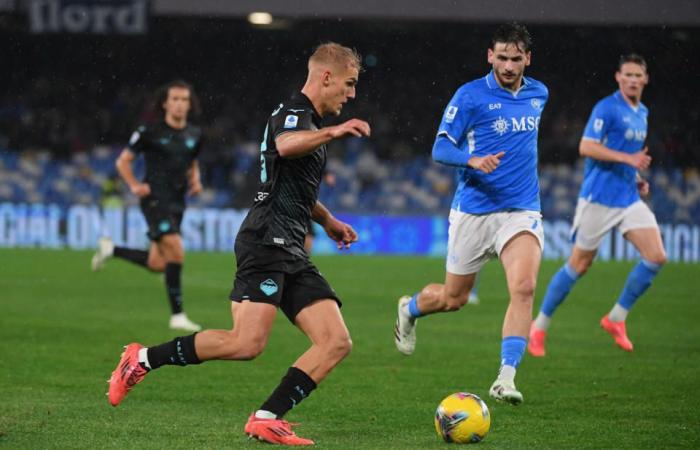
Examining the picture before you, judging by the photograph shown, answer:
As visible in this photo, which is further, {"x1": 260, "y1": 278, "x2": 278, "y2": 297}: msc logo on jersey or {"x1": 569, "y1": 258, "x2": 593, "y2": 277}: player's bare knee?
{"x1": 569, "y1": 258, "x2": 593, "y2": 277}: player's bare knee

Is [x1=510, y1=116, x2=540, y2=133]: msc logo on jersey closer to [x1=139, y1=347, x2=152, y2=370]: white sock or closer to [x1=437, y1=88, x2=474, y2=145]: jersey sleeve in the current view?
[x1=437, y1=88, x2=474, y2=145]: jersey sleeve

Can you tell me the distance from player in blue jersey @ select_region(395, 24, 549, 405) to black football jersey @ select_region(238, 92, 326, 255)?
1379mm

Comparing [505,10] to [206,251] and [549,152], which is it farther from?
[206,251]

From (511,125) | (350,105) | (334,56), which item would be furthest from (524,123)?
(350,105)

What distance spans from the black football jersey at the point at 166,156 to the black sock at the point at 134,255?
50.0 inches

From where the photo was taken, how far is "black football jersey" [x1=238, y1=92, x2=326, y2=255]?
5.94 metres

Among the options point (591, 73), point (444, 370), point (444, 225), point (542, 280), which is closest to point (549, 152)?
point (591, 73)

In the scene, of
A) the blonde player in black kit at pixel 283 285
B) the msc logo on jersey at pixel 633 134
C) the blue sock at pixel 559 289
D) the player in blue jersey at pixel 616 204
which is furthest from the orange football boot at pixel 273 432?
the msc logo on jersey at pixel 633 134

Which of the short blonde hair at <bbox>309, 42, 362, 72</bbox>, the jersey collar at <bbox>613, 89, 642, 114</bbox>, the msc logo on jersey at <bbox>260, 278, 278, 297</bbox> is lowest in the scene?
the msc logo on jersey at <bbox>260, 278, 278, 297</bbox>

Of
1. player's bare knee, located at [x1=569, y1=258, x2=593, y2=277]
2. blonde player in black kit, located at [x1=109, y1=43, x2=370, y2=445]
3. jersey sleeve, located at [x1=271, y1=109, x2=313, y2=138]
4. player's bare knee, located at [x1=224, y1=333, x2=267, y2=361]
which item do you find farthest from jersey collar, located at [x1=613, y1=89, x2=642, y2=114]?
player's bare knee, located at [x1=224, y1=333, x2=267, y2=361]

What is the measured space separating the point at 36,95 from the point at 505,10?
13015mm

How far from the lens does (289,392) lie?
5.88m

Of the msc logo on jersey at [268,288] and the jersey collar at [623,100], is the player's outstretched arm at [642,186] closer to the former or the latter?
the jersey collar at [623,100]

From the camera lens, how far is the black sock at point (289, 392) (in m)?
5.86
